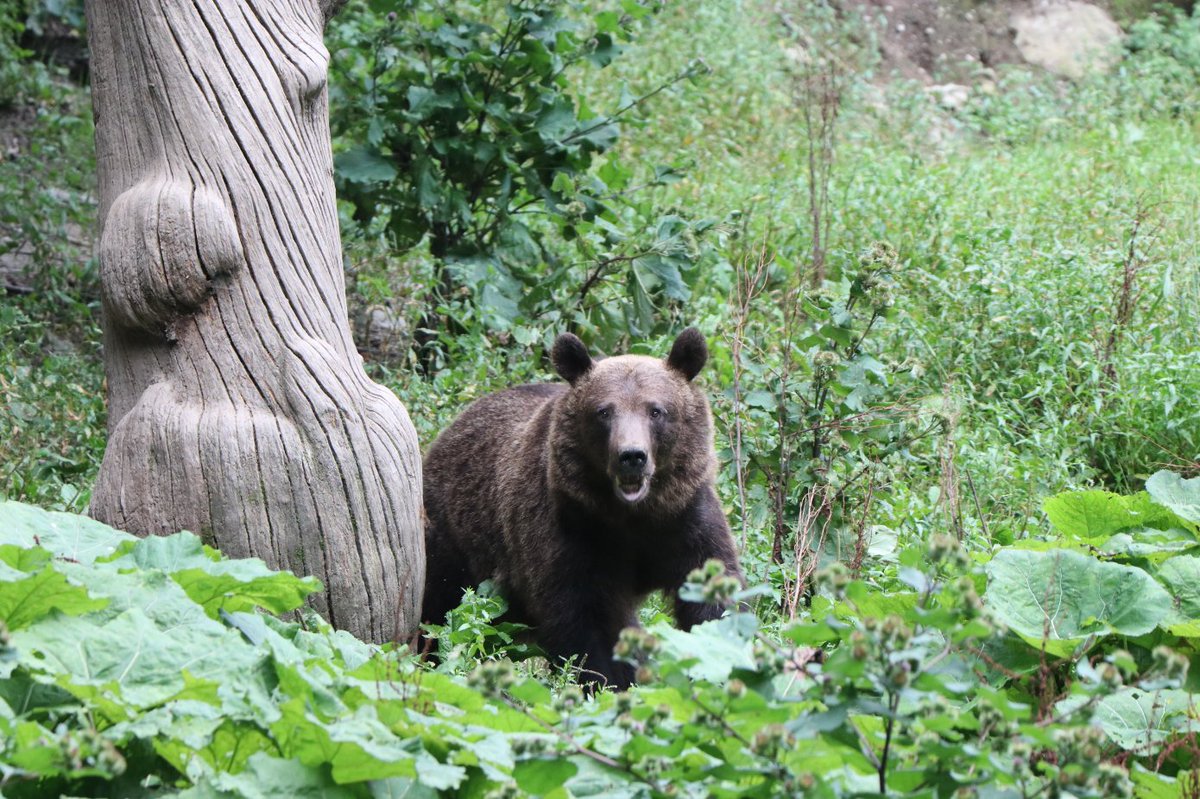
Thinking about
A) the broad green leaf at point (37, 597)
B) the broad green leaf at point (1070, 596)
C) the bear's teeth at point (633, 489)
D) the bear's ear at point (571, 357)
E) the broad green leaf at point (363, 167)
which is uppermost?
the broad green leaf at point (363, 167)

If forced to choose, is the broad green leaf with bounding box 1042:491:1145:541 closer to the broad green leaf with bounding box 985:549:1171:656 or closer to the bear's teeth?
the broad green leaf with bounding box 985:549:1171:656

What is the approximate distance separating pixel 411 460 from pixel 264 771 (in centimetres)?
241

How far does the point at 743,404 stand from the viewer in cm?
662

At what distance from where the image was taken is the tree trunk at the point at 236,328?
4.75m

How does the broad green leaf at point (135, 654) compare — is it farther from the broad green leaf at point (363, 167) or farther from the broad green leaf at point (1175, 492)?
the broad green leaf at point (363, 167)

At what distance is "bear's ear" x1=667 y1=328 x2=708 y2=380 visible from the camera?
19.9 ft

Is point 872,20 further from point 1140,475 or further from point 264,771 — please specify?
point 264,771

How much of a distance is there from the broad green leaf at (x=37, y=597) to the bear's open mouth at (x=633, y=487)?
2.68 m

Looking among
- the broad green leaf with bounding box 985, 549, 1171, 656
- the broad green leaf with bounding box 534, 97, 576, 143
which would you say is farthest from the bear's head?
the broad green leaf with bounding box 534, 97, 576, 143

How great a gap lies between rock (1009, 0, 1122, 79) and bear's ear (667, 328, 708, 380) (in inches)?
423

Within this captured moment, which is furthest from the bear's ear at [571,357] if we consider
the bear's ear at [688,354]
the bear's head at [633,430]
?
the bear's ear at [688,354]

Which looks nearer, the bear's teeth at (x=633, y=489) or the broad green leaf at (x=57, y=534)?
the broad green leaf at (x=57, y=534)

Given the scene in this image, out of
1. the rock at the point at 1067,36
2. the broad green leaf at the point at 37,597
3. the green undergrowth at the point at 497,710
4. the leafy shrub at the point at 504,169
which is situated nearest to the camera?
the green undergrowth at the point at 497,710

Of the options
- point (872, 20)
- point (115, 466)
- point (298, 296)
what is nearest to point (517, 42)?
point (298, 296)
